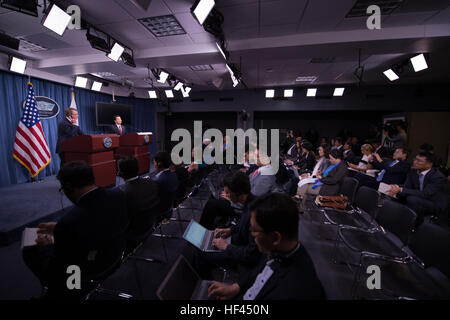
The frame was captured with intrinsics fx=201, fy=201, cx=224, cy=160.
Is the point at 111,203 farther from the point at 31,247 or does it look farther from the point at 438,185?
the point at 438,185

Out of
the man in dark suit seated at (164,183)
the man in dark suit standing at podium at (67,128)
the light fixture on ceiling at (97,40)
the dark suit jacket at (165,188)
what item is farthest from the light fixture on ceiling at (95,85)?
the dark suit jacket at (165,188)

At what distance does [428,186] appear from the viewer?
286cm

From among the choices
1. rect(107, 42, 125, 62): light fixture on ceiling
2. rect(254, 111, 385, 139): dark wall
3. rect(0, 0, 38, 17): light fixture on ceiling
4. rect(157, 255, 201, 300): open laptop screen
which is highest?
rect(107, 42, 125, 62): light fixture on ceiling

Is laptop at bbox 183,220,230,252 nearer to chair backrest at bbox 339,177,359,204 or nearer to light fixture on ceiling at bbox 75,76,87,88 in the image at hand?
chair backrest at bbox 339,177,359,204

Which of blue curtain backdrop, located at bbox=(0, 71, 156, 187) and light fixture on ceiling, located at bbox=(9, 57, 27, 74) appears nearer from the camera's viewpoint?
light fixture on ceiling, located at bbox=(9, 57, 27, 74)

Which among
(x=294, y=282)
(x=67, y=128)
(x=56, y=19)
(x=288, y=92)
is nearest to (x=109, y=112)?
(x=67, y=128)

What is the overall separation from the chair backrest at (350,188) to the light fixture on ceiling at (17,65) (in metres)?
7.64

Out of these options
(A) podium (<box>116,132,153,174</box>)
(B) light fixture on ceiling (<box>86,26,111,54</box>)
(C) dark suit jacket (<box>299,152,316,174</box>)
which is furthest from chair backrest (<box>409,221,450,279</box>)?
(A) podium (<box>116,132,153,174</box>)

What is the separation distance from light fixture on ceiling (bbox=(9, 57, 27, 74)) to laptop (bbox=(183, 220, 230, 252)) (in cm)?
629

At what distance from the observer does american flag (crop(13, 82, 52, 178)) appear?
4.91m

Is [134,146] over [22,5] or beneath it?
beneath

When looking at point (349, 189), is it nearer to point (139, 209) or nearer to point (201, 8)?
point (139, 209)

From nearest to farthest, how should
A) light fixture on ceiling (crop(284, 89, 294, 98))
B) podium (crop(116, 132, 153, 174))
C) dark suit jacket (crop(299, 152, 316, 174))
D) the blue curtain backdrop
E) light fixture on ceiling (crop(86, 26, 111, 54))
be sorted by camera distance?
light fixture on ceiling (crop(86, 26, 111, 54))
the blue curtain backdrop
dark suit jacket (crop(299, 152, 316, 174))
podium (crop(116, 132, 153, 174))
light fixture on ceiling (crop(284, 89, 294, 98))

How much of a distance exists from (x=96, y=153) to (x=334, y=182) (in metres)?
4.75
